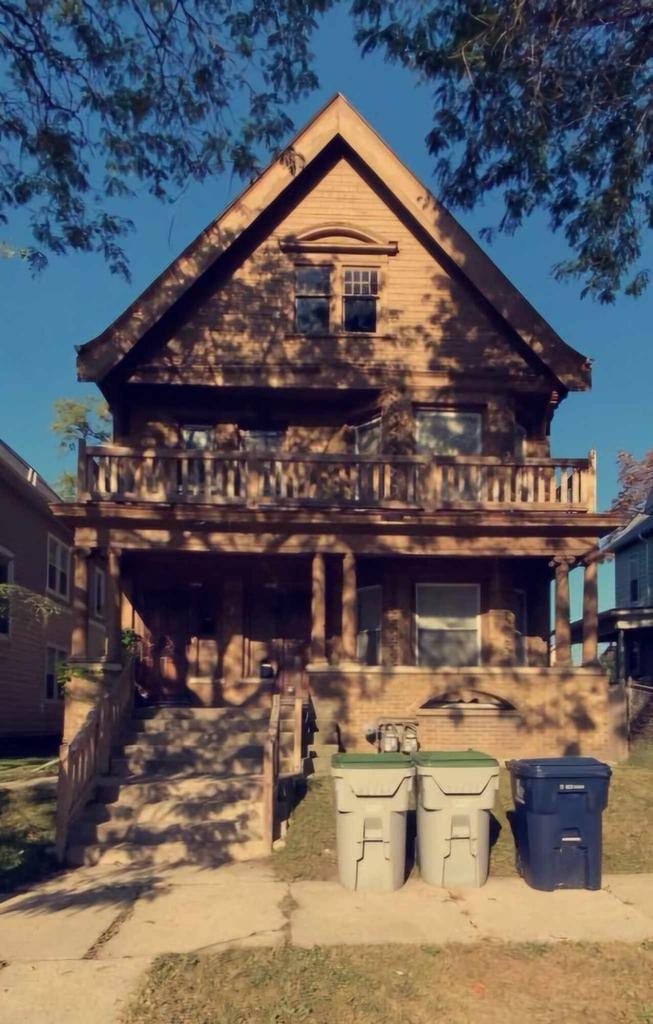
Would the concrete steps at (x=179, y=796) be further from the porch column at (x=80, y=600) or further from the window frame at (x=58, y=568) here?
the window frame at (x=58, y=568)

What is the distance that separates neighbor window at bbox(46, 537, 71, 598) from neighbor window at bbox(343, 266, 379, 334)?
34.3 feet

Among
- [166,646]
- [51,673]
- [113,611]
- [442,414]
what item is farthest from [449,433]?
[51,673]

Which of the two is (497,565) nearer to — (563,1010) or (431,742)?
(431,742)

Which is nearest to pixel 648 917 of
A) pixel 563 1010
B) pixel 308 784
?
→ pixel 563 1010

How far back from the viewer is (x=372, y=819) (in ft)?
24.8

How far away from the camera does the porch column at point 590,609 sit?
14.3 meters

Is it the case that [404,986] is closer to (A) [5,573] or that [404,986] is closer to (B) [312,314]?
(B) [312,314]

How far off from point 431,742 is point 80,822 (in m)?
6.00

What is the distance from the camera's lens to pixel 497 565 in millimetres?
15172

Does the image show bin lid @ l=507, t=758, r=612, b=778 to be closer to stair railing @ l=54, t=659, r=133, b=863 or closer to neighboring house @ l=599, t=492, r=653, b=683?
stair railing @ l=54, t=659, r=133, b=863

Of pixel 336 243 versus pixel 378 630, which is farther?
pixel 336 243

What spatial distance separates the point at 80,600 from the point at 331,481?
15.2ft

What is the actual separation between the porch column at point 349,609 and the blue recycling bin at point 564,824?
6.10 m

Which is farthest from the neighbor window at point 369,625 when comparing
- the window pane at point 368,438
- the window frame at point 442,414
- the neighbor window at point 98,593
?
the neighbor window at point 98,593
